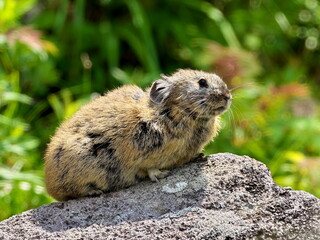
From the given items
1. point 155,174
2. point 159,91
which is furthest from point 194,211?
point 159,91

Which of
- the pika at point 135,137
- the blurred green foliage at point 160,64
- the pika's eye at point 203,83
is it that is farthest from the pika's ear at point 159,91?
the blurred green foliage at point 160,64

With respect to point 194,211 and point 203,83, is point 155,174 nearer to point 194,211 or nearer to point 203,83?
point 194,211

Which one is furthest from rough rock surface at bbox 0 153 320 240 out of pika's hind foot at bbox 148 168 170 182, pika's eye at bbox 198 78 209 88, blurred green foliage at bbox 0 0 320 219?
blurred green foliage at bbox 0 0 320 219

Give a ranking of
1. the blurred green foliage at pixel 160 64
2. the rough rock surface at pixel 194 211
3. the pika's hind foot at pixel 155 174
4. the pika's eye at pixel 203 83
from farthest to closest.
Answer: the blurred green foliage at pixel 160 64
the pika's eye at pixel 203 83
the pika's hind foot at pixel 155 174
the rough rock surface at pixel 194 211

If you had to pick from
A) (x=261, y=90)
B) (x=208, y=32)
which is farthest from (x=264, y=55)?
(x=261, y=90)

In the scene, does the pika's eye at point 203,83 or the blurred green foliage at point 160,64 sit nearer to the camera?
the pika's eye at point 203,83

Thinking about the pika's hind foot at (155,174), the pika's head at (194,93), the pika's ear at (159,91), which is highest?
the pika's head at (194,93)

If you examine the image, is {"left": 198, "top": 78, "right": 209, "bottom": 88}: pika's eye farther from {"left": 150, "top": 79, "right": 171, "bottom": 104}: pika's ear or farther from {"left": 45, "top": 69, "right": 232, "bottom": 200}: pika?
{"left": 150, "top": 79, "right": 171, "bottom": 104}: pika's ear

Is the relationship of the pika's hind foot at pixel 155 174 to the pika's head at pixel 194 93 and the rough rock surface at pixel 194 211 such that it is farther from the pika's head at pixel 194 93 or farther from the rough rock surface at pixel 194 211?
the pika's head at pixel 194 93
